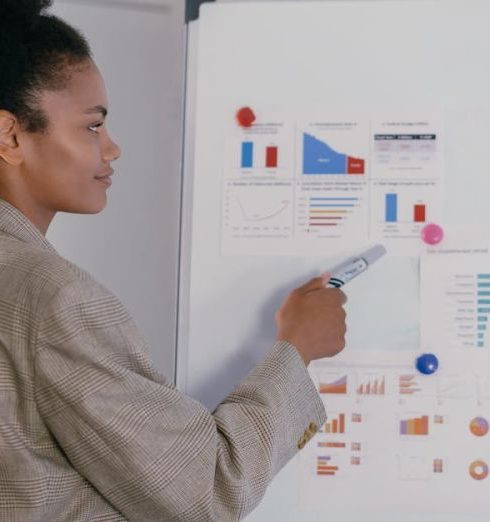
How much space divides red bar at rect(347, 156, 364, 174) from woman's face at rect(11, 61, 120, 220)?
1.28ft

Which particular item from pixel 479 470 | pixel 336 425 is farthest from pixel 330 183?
pixel 479 470

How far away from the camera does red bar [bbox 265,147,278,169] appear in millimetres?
1319

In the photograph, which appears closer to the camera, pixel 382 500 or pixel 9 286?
pixel 9 286

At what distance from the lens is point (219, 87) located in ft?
4.45

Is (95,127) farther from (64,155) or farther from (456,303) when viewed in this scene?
(456,303)

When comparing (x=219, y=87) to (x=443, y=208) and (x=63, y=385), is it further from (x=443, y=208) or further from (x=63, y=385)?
(x=63, y=385)

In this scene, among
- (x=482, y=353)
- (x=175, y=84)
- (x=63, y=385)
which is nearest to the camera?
(x=63, y=385)

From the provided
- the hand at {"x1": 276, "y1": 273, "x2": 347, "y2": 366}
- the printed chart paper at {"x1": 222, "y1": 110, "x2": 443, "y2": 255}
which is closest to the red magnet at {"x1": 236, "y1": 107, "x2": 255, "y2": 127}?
the printed chart paper at {"x1": 222, "y1": 110, "x2": 443, "y2": 255}

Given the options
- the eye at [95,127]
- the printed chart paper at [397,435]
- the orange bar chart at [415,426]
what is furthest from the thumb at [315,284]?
the eye at [95,127]

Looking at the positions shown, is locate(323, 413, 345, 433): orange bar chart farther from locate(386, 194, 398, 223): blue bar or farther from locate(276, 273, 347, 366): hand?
locate(386, 194, 398, 223): blue bar

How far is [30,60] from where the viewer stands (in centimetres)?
103

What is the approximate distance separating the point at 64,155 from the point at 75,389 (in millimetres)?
315

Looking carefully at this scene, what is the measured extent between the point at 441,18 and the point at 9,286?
0.77 metres

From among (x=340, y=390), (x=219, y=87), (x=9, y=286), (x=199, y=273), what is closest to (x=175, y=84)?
(x=219, y=87)
